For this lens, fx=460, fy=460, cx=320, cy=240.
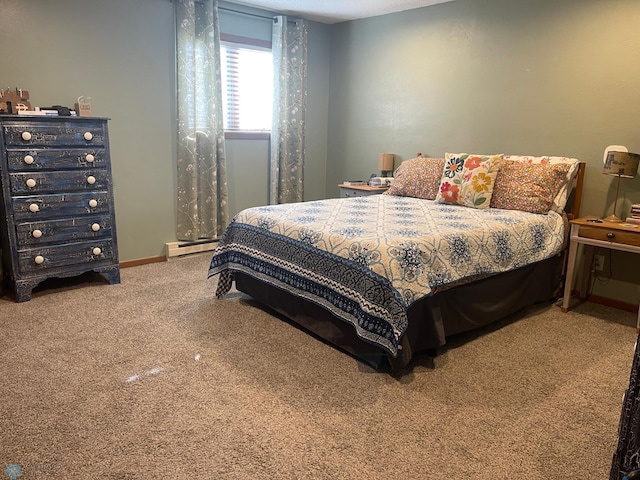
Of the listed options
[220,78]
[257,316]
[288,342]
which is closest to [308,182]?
[220,78]

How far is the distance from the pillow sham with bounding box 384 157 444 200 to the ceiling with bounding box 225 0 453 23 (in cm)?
151

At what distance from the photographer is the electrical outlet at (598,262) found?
11.3 ft

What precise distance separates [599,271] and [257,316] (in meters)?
2.57

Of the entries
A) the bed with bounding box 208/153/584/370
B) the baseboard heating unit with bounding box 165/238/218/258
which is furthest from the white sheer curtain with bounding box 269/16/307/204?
the bed with bounding box 208/153/584/370

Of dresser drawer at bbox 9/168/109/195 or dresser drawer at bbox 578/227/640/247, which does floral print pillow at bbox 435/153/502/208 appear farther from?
dresser drawer at bbox 9/168/109/195

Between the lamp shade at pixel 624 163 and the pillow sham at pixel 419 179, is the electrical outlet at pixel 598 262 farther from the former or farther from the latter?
the pillow sham at pixel 419 179

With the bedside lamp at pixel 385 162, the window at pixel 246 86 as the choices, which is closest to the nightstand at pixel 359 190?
the bedside lamp at pixel 385 162

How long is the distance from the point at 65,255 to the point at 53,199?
410 millimetres

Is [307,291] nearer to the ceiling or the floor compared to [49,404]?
nearer to the ceiling

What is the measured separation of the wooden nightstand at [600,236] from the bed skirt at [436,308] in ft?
0.51

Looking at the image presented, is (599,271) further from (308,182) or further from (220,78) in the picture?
(220,78)

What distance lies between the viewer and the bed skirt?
7.88 ft

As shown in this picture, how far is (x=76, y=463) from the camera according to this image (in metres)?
1.67

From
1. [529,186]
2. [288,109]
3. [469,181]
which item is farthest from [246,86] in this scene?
[529,186]
